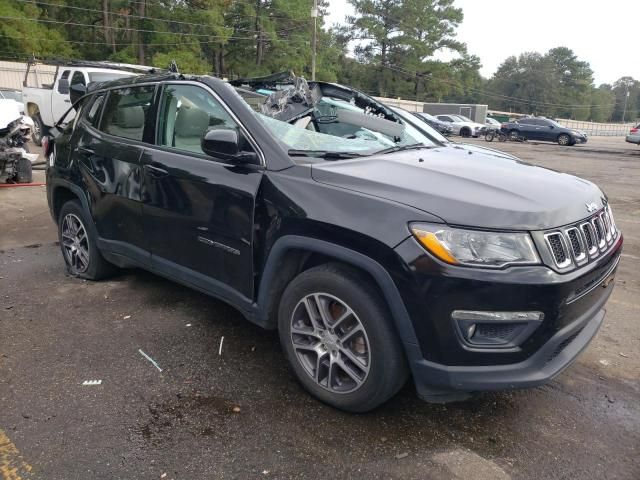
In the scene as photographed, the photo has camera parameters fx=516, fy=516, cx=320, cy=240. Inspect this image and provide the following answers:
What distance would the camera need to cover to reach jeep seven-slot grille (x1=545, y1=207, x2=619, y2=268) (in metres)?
2.35

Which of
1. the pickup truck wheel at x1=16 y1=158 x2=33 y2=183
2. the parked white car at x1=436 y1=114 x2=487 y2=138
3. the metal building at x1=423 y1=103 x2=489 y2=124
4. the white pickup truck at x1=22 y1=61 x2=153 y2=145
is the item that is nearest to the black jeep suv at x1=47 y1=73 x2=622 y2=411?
the pickup truck wheel at x1=16 y1=158 x2=33 y2=183

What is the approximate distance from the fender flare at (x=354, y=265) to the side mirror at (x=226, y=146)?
55 cm

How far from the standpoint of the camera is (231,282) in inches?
125

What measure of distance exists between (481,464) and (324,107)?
272 centimetres

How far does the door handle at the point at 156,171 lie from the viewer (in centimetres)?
350

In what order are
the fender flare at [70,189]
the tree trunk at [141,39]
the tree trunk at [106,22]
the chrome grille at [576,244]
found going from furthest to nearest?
the tree trunk at [106,22]
the tree trunk at [141,39]
the fender flare at [70,189]
the chrome grille at [576,244]

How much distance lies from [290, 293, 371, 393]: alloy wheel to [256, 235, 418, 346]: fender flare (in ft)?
0.73

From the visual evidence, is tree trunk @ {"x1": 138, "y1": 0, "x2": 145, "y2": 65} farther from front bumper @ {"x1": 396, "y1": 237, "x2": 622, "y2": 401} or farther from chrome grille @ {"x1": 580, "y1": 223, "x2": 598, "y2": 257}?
front bumper @ {"x1": 396, "y1": 237, "x2": 622, "y2": 401}

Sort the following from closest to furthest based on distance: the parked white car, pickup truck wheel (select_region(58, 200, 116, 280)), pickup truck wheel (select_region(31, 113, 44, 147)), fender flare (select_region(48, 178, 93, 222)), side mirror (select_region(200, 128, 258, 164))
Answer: side mirror (select_region(200, 128, 258, 164)) → fender flare (select_region(48, 178, 93, 222)) → pickup truck wheel (select_region(58, 200, 116, 280)) → pickup truck wheel (select_region(31, 113, 44, 147)) → the parked white car

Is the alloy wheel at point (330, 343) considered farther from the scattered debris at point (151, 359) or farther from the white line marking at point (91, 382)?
the white line marking at point (91, 382)

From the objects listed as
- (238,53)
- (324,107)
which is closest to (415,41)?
(238,53)

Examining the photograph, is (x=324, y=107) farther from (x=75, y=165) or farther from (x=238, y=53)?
(x=238, y=53)

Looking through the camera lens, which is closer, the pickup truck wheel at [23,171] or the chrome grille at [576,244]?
the chrome grille at [576,244]

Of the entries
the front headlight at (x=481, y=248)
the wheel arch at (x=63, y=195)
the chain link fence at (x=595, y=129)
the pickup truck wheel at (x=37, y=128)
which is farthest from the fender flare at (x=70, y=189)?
the chain link fence at (x=595, y=129)
